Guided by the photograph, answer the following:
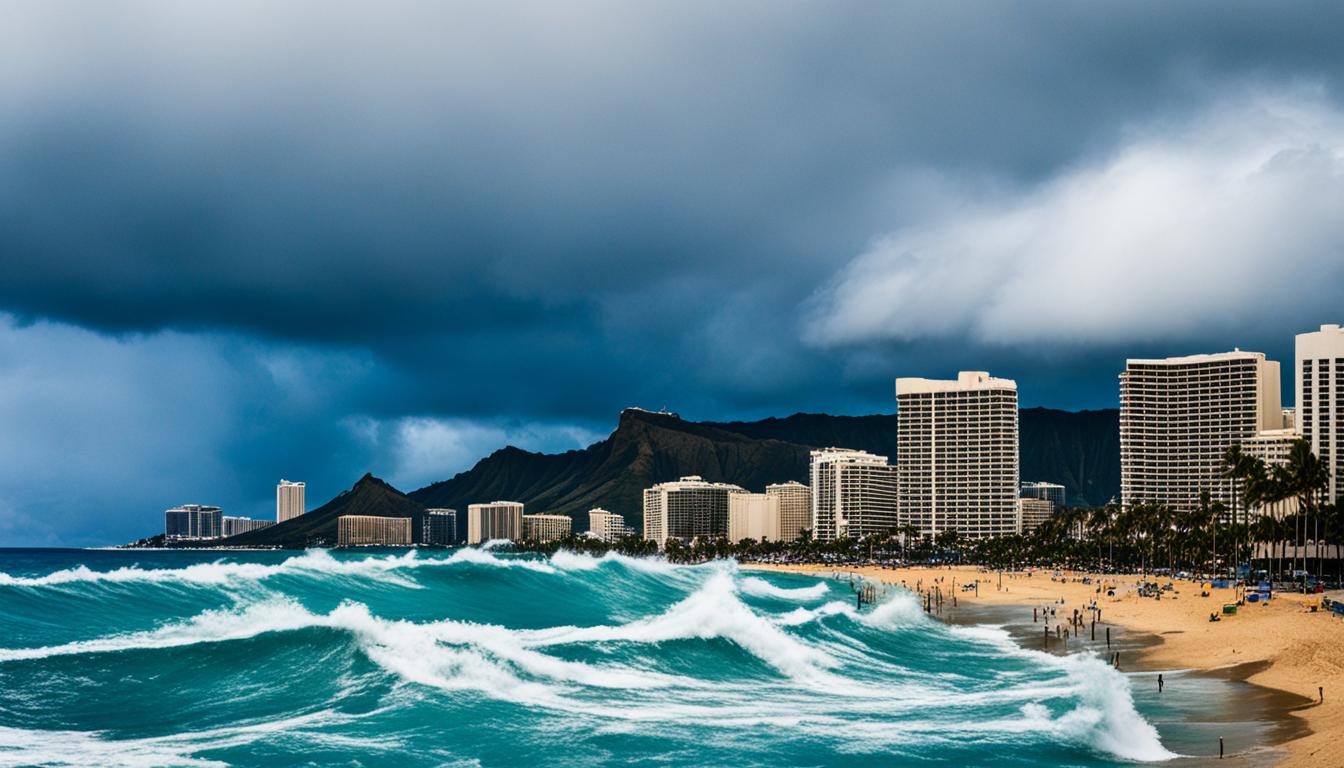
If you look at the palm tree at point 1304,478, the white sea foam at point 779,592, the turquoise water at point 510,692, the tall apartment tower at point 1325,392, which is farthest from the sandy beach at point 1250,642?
the tall apartment tower at point 1325,392

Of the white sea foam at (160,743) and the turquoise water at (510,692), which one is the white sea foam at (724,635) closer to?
the turquoise water at (510,692)

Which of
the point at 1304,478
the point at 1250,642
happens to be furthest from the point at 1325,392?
the point at 1250,642

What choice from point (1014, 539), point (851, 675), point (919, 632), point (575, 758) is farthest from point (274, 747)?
point (1014, 539)

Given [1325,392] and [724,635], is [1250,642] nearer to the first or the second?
[724,635]

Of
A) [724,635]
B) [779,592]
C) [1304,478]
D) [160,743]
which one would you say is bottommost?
[779,592]

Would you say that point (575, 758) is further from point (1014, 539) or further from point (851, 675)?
point (1014, 539)

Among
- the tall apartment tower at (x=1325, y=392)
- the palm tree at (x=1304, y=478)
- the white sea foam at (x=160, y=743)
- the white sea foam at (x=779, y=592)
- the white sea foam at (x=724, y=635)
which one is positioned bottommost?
the white sea foam at (x=779, y=592)
